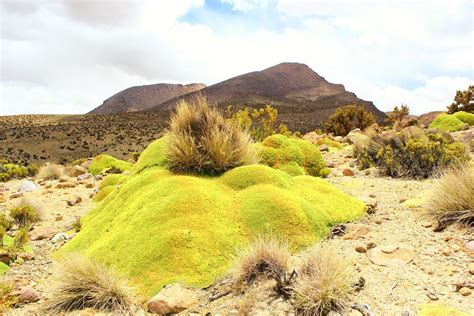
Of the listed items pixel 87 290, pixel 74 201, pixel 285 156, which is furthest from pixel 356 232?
pixel 74 201

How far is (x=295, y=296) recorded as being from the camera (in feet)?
12.8

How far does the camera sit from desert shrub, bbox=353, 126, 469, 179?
10359 mm

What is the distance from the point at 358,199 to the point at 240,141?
2.26 m

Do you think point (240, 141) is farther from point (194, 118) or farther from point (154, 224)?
point (154, 224)

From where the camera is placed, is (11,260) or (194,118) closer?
(11,260)

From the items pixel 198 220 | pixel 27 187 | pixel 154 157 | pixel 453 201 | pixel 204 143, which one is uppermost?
pixel 204 143

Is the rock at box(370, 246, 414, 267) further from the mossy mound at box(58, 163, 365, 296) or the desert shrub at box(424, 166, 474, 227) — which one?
the desert shrub at box(424, 166, 474, 227)

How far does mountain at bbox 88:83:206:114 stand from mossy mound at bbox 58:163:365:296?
134432 millimetres

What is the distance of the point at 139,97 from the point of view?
155000mm

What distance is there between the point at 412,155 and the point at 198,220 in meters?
7.29

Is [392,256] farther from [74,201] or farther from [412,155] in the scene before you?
[74,201]

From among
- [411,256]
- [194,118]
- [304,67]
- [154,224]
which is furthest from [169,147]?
[304,67]

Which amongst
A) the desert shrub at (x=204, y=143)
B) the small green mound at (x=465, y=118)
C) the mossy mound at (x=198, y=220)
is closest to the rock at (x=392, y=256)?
the mossy mound at (x=198, y=220)

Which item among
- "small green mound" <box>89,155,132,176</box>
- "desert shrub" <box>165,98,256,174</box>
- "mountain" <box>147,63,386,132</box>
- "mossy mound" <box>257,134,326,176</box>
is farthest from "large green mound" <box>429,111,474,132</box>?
"mountain" <box>147,63,386,132</box>
